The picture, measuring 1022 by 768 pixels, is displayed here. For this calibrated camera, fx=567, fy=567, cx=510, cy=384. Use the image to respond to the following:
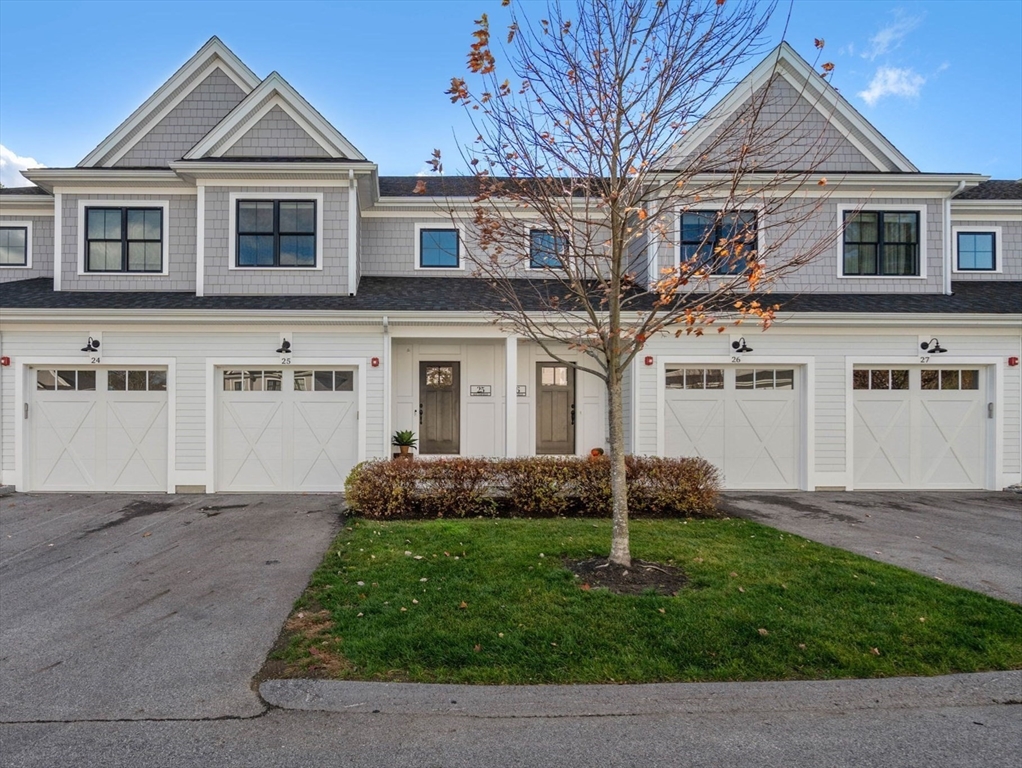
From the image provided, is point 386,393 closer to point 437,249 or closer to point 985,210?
point 437,249

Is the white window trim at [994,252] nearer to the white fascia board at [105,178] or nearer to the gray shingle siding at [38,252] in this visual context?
the white fascia board at [105,178]

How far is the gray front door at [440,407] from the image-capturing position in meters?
11.9

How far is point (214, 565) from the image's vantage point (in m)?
6.00

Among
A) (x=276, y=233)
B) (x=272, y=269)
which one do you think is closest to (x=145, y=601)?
(x=272, y=269)

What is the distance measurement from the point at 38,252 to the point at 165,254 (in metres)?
3.53

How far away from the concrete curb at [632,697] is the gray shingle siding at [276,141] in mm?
10179

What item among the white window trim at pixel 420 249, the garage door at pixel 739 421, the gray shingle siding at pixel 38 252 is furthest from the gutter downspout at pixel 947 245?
the gray shingle siding at pixel 38 252

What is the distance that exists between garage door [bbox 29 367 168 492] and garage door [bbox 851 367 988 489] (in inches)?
500

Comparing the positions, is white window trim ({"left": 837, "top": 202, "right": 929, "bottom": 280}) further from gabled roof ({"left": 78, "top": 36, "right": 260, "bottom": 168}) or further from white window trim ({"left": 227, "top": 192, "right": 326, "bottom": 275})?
gabled roof ({"left": 78, "top": 36, "right": 260, "bottom": 168})

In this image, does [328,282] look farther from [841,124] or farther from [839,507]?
[841,124]

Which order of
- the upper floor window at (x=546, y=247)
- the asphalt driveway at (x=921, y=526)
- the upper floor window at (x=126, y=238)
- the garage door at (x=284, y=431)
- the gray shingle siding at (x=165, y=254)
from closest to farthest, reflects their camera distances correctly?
1. the upper floor window at (x=546, y=247)
2. the asphalt driveway at (x=921, y=526)
3. the garage door at (x=284, y=431)
4. the gray shingle siding at (x=165, y=254)
5. the upper floor window at (x=126, y=238)

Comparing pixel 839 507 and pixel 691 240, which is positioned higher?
pixel 691 240

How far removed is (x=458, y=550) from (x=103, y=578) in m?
3.53

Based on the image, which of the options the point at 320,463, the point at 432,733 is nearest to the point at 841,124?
the point at 320,463
